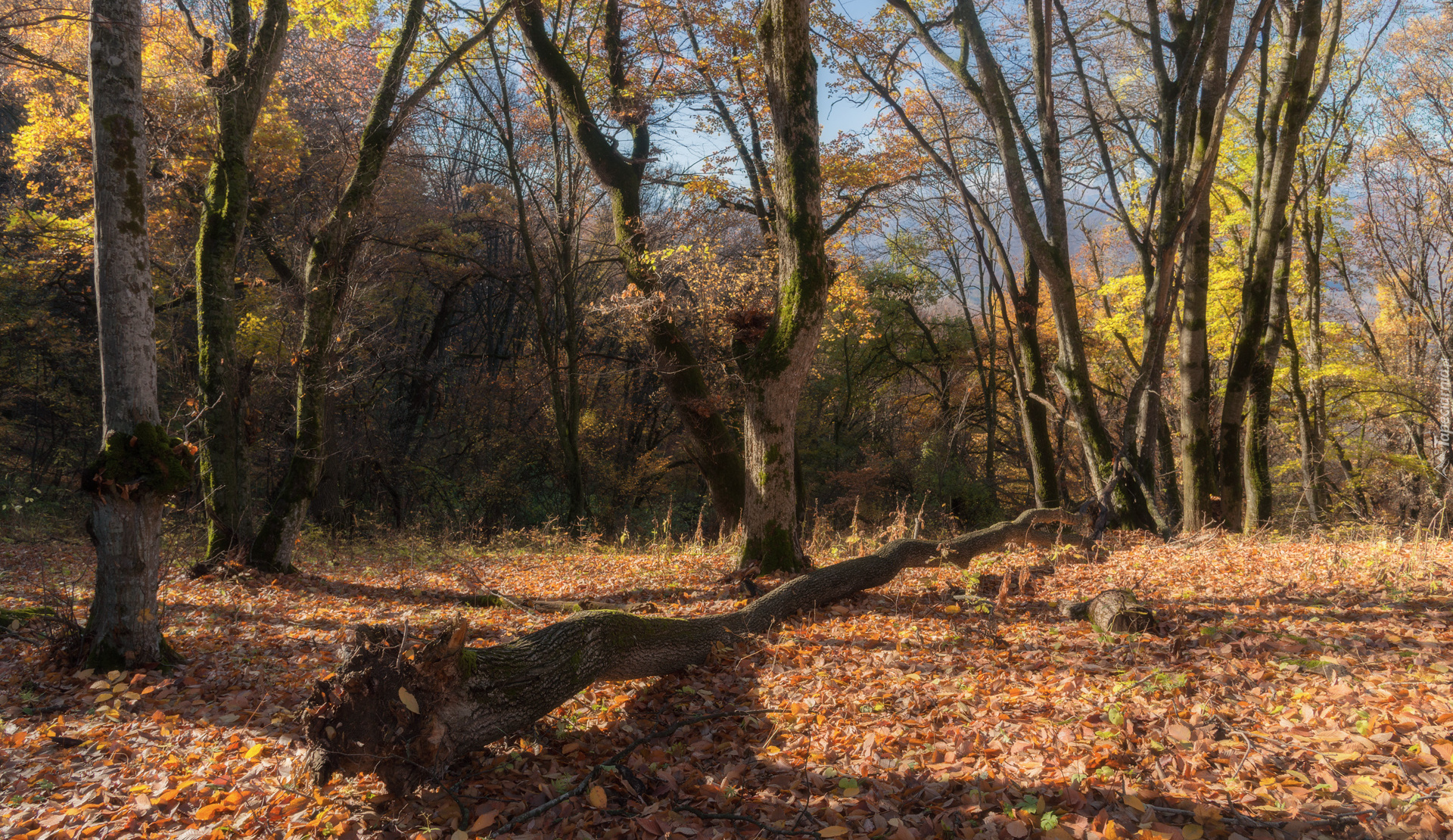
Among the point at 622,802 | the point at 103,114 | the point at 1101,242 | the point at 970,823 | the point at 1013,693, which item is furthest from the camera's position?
the point at 1101,242

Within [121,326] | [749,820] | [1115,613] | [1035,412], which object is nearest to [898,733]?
[749,820]

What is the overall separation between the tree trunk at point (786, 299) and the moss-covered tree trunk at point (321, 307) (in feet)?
12.9

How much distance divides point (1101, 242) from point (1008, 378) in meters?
4.74

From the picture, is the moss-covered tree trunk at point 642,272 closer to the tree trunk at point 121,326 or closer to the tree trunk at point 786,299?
the tree trunk at point 786,299

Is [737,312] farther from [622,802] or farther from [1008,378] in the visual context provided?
[1008,378]

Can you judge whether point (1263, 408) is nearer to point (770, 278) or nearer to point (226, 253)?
point (770, 278)

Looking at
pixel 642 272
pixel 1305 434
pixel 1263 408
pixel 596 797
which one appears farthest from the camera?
pixel 1305 434

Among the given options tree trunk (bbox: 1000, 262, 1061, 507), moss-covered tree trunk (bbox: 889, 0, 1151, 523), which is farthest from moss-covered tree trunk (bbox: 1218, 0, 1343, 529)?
tree trunk (bbox: 1000, 262, 1061, 507)

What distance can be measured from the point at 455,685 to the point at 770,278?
10.3 metres

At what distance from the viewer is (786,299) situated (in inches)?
273

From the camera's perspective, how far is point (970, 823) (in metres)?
2.84

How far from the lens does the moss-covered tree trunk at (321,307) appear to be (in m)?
8.11

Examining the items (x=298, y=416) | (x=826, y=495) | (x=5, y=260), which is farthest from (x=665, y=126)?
(x=5, y=260)

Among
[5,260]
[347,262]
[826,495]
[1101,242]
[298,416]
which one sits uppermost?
[1101,242]
